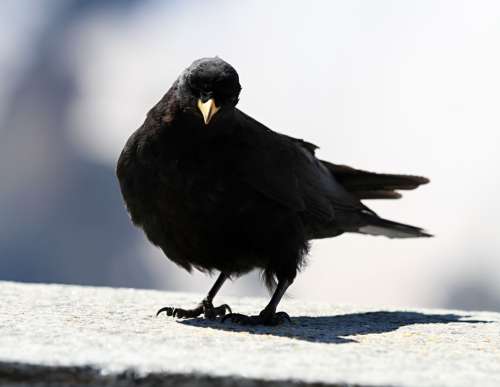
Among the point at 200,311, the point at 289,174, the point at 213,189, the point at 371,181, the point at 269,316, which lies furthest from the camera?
the point at 371,181

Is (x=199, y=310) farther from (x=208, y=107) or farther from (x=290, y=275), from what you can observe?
(x=208, y=107)

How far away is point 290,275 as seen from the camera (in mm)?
5516

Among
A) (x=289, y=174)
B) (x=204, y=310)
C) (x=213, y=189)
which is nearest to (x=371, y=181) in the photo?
(x=289, y=174)

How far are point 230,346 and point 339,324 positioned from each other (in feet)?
4.44

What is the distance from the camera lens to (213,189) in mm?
5141

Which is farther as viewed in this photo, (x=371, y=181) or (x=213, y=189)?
(x=371, y=181)

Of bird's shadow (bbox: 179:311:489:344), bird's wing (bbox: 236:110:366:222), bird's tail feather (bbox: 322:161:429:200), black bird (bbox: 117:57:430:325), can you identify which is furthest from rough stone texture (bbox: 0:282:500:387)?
bird's tail feather (bbox: 322:161:429:200)

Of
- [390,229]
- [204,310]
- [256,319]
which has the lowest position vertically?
[256,319]

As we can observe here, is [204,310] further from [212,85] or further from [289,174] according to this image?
[212,85]

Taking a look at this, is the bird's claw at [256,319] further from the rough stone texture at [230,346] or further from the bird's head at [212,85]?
the bird's head at [212,85]

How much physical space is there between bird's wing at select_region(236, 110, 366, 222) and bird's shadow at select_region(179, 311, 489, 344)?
2.20 feet

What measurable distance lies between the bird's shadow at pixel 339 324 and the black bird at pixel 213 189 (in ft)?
0.51

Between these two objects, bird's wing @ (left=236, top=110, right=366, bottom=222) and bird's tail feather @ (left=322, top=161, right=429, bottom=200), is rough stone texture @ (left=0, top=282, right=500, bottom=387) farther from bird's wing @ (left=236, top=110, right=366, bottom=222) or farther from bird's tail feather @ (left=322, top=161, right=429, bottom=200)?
bird's tail feather @ (left=322, top=161, right=429, bottom=200)

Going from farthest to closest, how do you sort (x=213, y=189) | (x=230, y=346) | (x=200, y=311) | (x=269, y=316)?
(x=200, y=311) → (x=269, y=316) → (x=213, y=189) → (x=230, y=346)
